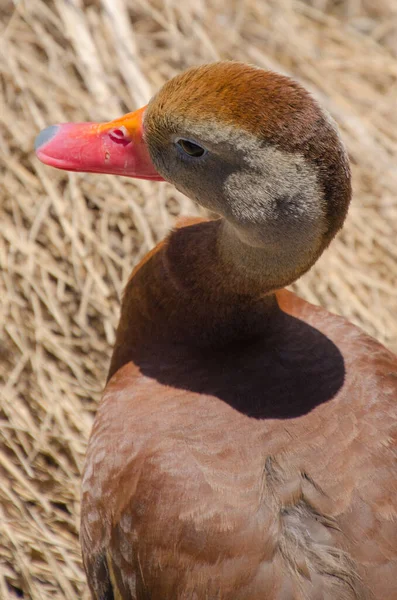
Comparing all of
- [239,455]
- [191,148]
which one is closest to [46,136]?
[191,148]

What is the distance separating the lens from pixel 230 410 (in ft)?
5.69

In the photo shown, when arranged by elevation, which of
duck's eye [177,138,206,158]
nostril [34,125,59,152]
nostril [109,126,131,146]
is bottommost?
nostril [34,125,59,152]

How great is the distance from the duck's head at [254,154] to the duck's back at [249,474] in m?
0.25

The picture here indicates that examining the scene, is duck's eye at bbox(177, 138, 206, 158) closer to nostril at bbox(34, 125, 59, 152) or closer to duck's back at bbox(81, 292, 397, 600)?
nostril at bbox(34, 125, 59, 152)

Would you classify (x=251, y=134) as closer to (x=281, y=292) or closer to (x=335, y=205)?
(x=335, y=205)

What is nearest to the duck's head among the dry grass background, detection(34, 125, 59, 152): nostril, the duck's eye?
the duck's eye

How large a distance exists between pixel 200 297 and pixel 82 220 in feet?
2.68

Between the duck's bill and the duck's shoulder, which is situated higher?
the duck's bill

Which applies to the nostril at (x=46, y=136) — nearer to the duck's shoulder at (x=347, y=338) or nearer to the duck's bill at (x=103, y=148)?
the duck's bill at (x=103, y=148)

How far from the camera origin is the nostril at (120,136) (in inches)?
71.1

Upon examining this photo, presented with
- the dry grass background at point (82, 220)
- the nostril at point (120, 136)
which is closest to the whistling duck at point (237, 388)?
the nostril at point (120, 136)

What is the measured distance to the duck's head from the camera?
1.51 metres

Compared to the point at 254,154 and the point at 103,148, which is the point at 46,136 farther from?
the point at 254,154

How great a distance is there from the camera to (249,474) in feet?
5.32
